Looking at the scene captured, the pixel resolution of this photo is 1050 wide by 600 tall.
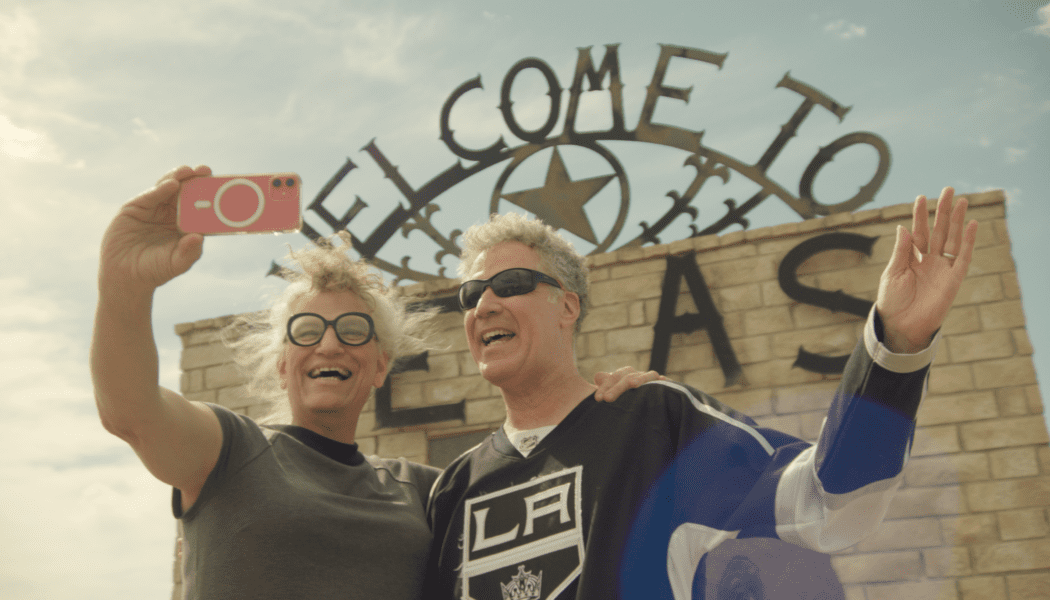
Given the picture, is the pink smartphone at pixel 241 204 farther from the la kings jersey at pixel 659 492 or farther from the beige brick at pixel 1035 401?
the beige brick at pixel 1035 401

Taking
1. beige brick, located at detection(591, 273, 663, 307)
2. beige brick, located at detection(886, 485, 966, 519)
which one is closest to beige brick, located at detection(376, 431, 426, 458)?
beige brick, located at detection(591, 273, 663, 307)

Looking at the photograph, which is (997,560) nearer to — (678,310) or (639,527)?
(678,310)

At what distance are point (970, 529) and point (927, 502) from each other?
31 centimetres

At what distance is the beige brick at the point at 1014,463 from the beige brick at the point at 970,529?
32 centimetres

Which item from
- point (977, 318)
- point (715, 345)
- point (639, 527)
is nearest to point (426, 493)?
point (639, 527)

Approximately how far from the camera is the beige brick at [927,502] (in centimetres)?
522

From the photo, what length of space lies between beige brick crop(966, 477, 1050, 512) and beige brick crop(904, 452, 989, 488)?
0.07 m

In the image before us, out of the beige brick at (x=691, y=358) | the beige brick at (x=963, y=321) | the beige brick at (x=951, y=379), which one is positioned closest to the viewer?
the beige brick at (x=951, y=379)

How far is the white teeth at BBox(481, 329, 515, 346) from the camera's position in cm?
263

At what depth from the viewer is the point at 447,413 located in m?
6.76

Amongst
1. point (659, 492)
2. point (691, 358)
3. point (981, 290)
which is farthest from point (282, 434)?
point (981, 290)

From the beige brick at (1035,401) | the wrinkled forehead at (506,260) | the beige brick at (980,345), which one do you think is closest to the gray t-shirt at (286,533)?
the wrinkled forehead at (506,260)

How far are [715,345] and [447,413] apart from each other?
252cm

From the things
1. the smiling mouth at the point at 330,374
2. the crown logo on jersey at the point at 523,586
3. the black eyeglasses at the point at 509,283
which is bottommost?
the crown logo on jersey at the point at 523,586
